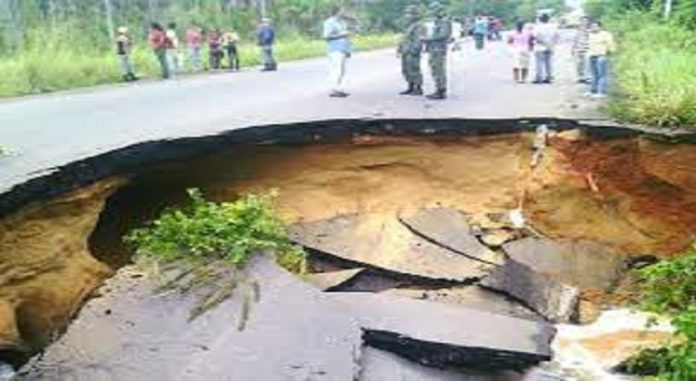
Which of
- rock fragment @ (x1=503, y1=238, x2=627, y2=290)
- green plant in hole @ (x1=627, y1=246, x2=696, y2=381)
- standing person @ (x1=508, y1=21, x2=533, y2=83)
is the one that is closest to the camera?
green plant in hole @ (x1=627, y1=246, x2=696, y2=381)

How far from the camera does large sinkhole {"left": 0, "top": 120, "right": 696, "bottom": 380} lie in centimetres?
772

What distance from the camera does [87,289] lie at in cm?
684

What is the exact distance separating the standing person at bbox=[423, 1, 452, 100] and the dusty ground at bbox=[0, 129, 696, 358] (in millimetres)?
2764

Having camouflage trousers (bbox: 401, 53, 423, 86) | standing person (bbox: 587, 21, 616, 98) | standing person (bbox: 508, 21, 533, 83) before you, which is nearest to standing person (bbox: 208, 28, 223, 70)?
standing person (bbox: 508, 21, 533, 83)

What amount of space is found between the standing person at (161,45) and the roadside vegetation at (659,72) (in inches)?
363

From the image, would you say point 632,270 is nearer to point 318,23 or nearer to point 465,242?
point 465,242

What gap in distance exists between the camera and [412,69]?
12367 millimetres

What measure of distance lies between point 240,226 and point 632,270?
3725 mm

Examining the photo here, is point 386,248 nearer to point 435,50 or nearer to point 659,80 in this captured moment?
point 659,80

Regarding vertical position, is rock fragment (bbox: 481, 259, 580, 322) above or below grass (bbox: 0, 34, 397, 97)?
below

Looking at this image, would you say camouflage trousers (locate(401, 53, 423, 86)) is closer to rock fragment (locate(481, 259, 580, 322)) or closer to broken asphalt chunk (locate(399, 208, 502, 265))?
broken asphalt chunk (locate(399, 208, 502, 265))

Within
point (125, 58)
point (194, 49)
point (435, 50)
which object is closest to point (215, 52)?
point (194, 49)

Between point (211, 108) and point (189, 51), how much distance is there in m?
12.3

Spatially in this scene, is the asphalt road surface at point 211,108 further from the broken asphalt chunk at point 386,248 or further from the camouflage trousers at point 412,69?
the broken asphalt chunk at point 386,248
